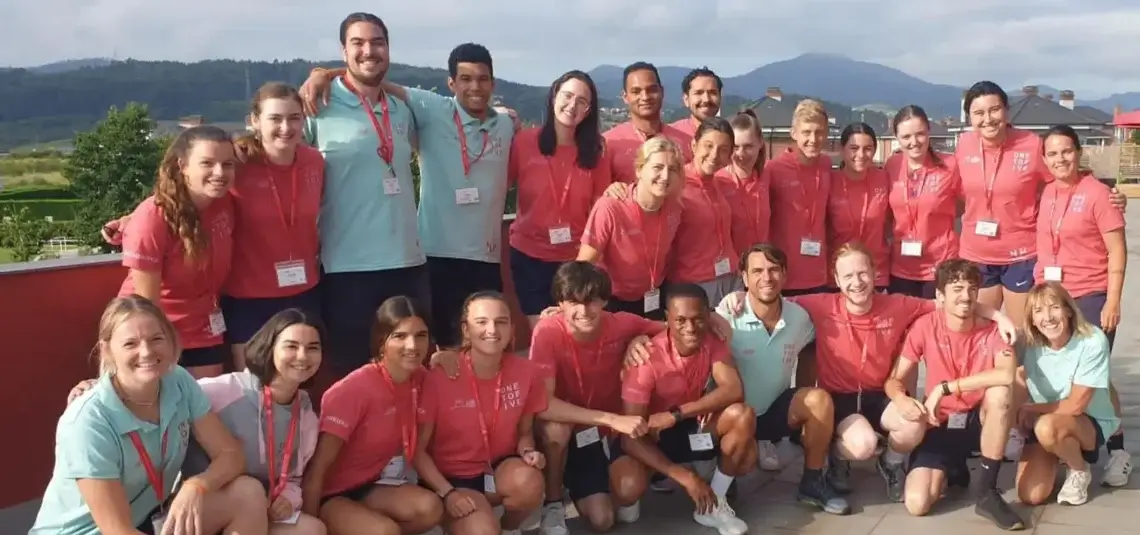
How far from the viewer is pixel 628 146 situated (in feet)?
16.5

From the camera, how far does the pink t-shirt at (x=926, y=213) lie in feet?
16.7

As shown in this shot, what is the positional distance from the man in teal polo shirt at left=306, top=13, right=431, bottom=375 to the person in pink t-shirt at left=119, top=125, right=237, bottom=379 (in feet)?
1.57

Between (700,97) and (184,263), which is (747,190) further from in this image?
(184,263)

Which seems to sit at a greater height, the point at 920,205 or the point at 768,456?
the point at 920,205

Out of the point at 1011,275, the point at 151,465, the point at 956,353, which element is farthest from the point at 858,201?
the point at 151,465

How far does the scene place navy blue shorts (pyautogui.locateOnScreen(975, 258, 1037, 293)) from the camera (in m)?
5.04

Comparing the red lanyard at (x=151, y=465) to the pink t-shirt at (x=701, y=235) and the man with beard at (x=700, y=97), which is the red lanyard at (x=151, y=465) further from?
the man with beard at (x=700, y=97)

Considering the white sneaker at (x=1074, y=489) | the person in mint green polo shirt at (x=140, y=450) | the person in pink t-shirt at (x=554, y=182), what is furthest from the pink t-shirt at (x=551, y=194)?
the white sneaker at (x=1074, y=489)

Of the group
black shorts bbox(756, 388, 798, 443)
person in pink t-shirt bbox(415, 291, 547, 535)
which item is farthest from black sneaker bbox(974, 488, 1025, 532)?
person in pink t-shirt bbox(415, 291, 547, 535)

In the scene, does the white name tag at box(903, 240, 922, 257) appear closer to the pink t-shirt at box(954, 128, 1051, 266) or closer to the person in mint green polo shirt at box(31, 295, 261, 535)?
the pink t-shirt at box(954, 128, 1051, 266)

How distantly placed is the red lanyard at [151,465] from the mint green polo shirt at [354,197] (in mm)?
1339

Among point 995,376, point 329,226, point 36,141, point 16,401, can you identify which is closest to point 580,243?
point 329,226

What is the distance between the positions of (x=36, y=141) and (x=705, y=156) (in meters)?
153

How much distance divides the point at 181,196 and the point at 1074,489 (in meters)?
3.99
